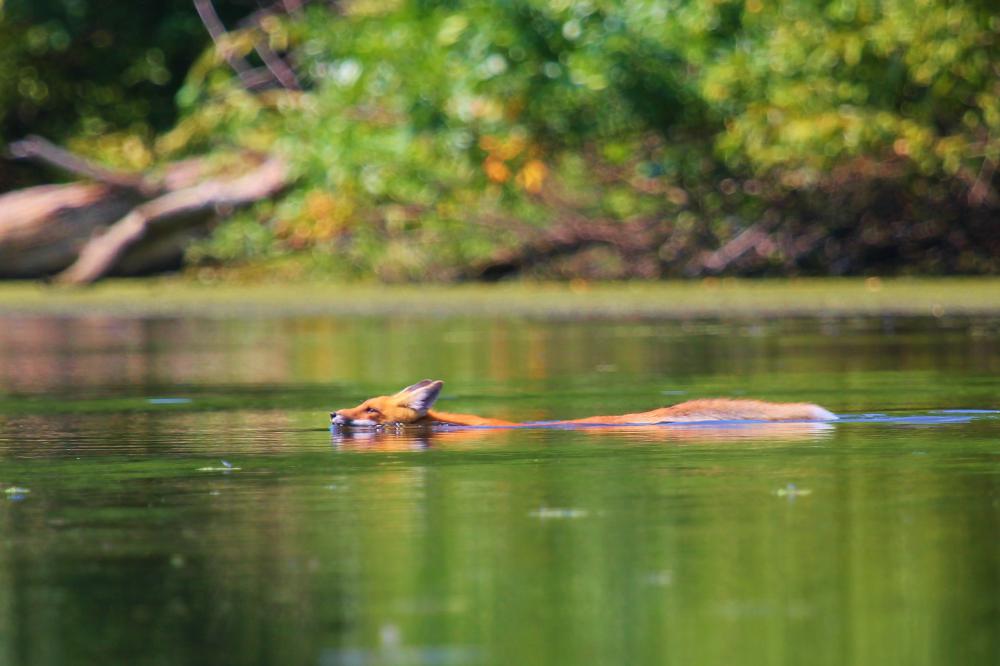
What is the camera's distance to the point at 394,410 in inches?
332

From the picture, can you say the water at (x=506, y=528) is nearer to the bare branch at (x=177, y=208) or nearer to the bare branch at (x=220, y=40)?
the bare branch at (x=177, y=208)

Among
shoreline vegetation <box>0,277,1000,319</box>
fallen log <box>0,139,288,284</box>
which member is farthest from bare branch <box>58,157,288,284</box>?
shoreline vegetation <box>0,277,1000,319</box>

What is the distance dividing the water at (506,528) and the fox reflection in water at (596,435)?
3 centimetres

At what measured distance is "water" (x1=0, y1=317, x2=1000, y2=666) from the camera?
167 inches

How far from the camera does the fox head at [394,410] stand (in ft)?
27.3

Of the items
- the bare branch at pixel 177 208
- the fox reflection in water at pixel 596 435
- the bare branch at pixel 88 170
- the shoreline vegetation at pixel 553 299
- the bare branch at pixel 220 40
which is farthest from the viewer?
the bare branch at pixel 220 40

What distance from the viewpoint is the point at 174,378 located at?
39.3 feet

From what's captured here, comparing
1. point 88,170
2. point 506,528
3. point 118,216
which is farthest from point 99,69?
point 506,528

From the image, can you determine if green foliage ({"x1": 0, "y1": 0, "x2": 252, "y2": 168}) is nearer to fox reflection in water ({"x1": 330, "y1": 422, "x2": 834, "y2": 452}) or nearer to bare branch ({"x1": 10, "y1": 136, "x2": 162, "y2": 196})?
bare branch ({"x1": 10, "y1": 136, "x2": 162, "y2": 196})

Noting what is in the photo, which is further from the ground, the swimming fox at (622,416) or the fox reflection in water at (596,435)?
the swimming fox at (622,416)

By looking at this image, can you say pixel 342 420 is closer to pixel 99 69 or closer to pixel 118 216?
pixel 118 216

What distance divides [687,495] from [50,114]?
23.9 m

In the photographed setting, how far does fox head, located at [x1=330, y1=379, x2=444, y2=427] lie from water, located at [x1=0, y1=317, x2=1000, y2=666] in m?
0.09

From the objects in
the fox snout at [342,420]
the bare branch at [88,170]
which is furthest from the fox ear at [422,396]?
the bare branch at [88,170]
